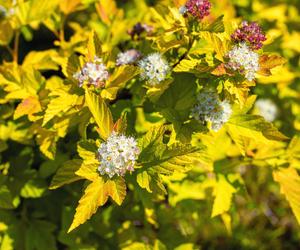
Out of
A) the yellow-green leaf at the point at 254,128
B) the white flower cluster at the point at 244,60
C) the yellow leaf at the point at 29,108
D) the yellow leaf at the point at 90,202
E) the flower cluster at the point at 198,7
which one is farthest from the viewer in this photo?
the yellow leaf at the point at 29,108

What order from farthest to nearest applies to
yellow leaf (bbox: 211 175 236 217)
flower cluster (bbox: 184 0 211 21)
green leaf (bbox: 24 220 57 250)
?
green leaf (bbox: 24 220 57 250)
yellow leaf (bbox: 211 175 236 217)
flower cluster (bbox: 184 0 211 21)

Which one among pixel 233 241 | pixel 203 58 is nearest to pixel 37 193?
pixel 203 58

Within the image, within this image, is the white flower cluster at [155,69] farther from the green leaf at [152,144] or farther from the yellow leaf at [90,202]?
the yellow leaf at [90,202]

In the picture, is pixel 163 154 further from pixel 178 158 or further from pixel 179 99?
pixel 179 99

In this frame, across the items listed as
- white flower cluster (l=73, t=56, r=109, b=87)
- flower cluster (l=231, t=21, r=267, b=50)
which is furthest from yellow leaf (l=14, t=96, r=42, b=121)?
flower cluster (l=231, t=21, r=267, b=50)

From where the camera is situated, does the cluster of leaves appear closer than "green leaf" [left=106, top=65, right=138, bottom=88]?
Yes

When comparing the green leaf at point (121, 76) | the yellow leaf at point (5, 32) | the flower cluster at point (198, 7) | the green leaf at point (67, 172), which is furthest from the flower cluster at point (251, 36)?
the yellow leaf at point (5, 32)

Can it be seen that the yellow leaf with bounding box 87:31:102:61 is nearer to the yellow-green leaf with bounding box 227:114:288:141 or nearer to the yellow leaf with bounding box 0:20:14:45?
the yellow-green leaf with bounding box 227:114:288:141

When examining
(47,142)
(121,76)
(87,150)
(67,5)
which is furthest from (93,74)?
(67,5)
